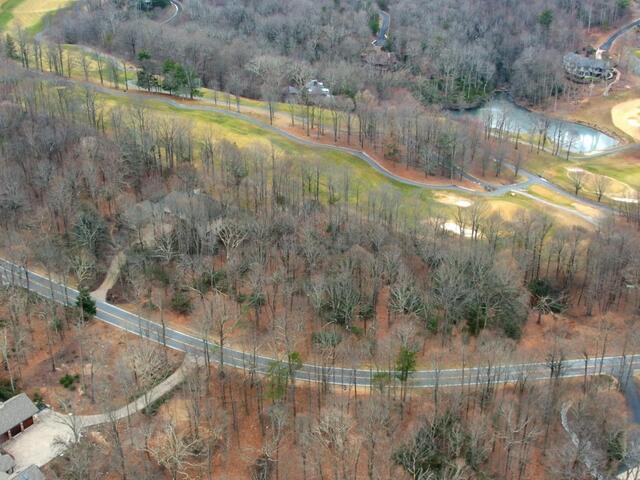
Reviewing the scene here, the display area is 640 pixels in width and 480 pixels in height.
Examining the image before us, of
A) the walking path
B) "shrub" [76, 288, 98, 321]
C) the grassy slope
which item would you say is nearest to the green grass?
the grassy slope

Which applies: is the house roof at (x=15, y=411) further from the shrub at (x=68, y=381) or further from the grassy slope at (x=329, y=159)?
the grassy slope at (x=329, y=159)

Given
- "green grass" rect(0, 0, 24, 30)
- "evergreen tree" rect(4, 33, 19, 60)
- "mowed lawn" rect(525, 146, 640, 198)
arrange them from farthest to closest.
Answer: "green grass" rect(0, 0, 24, 30), "evergreen tree" rect(4, 33, 19, 60), "mowed lawn" rect(525, 146, 640, 198)

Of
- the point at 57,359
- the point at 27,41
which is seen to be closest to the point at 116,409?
the point at 57,359

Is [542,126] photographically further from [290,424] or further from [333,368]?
[290,424]

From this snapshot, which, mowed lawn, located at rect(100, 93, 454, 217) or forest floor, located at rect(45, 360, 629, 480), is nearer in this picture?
forest floor, located at rect(45, 360, 629, 480)

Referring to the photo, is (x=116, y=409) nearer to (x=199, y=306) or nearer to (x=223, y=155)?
(x=199, y=306)

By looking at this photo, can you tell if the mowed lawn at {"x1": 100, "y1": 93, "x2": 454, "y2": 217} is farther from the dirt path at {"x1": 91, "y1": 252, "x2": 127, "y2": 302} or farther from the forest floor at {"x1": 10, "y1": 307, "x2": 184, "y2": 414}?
the forest floor at {"x1": 10, "y1": 307, "x2": 184, "y2": 414}

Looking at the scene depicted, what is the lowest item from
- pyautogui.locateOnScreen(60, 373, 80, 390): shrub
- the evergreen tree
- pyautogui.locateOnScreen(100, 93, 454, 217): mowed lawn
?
pyautogui.locateOnScreen(60, 373, 80, 390): shrub
